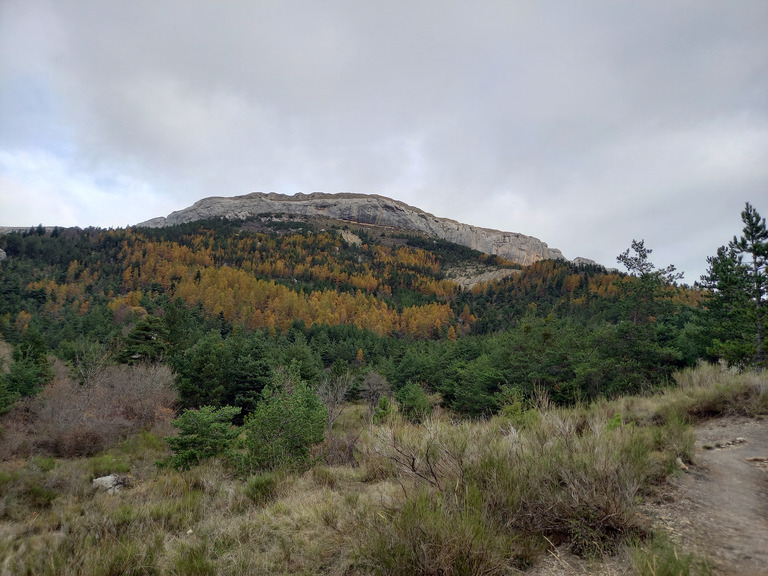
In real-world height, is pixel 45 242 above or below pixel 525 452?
above

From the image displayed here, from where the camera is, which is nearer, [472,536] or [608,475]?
[472,536]

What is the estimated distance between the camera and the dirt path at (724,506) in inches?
107

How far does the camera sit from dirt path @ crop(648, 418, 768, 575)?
2720 millimetres

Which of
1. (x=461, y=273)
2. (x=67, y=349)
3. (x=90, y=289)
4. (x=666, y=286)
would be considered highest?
(x=461, y=273)

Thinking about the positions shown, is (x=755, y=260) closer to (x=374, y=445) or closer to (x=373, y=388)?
(x=374, y=445)

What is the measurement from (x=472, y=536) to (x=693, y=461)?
377cm

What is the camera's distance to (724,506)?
11.6ft

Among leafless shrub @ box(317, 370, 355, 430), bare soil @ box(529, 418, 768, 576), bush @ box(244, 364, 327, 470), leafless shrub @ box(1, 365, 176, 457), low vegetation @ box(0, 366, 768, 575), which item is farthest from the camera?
leafless shrub @ box(1, 365, 176, 457)

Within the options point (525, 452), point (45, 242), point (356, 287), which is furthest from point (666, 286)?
point (45, 242)

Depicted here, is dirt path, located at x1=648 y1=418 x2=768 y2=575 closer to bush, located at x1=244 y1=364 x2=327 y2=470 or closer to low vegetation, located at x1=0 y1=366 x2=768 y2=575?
low vegetation, located at x1=0 y1=366 x2=768 y2=575

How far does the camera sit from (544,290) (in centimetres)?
11481

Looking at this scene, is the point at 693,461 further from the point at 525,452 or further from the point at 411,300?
the point at 411,300

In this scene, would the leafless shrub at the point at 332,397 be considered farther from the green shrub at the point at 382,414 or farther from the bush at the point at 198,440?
the bush at the point at 198,440

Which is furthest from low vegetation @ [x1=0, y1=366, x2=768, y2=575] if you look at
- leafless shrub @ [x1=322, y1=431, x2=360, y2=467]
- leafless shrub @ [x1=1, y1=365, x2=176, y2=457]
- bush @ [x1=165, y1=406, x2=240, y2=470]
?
leafless shrub @ [x1=1, y1=365, x2=176, y2=457]
